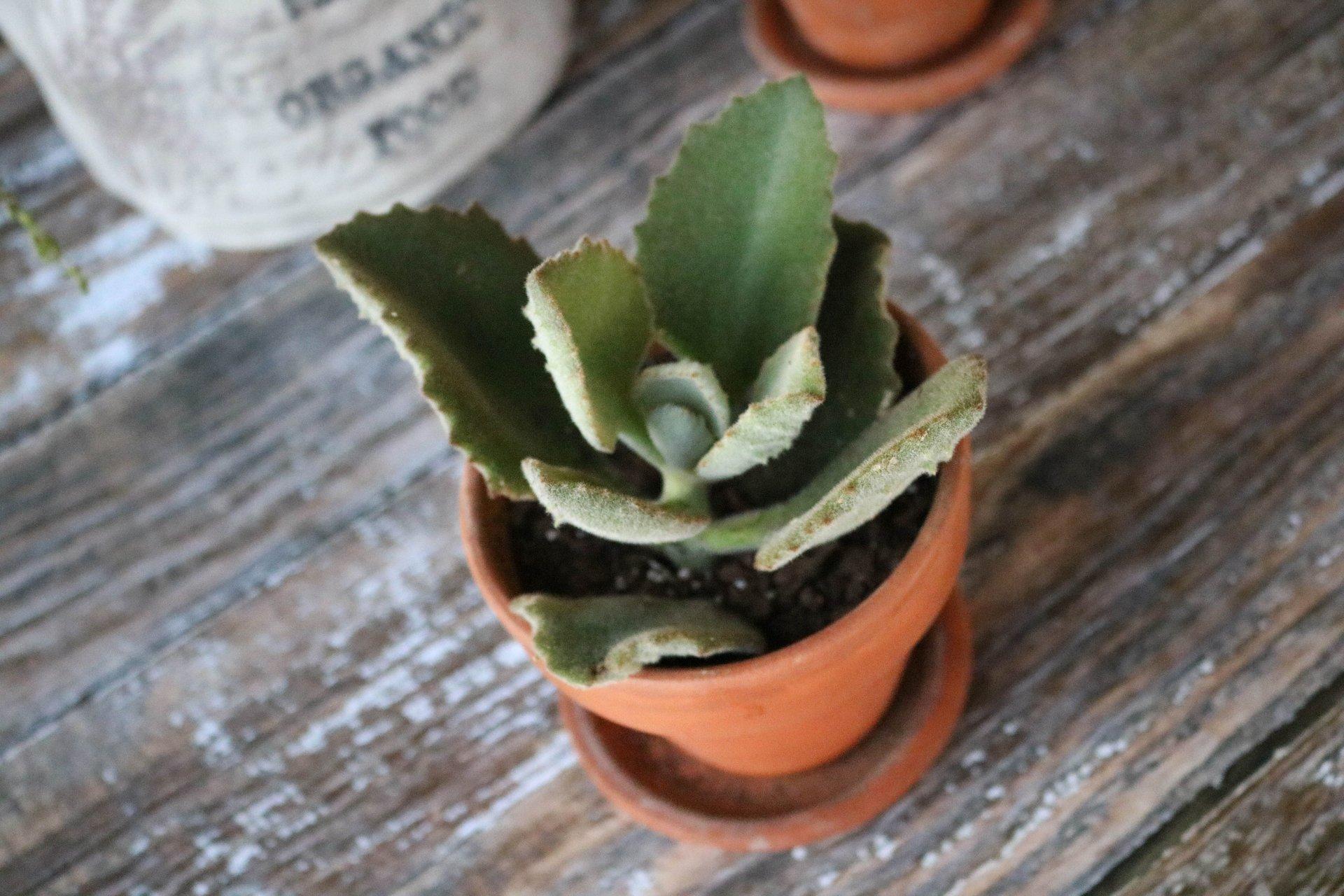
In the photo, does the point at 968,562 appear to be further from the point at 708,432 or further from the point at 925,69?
the point at 925,69

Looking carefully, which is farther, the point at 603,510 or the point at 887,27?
the point at 887,27

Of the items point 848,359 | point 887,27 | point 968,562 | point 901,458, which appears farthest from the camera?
point 887,27

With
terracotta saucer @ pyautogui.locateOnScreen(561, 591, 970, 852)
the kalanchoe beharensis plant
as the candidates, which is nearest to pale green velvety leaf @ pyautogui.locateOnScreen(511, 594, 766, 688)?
the kalanchoe beharensis plant

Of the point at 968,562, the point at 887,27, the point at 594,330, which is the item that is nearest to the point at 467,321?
the point at 594,330

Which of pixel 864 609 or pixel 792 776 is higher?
pixel 864 609

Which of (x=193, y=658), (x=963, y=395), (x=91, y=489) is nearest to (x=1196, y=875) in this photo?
(x=963, y=395)

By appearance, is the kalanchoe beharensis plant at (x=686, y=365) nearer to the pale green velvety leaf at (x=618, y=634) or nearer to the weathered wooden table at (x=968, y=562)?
the pale green velvety leaf at (x=618, y=634)

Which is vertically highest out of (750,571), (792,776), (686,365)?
(686,365)

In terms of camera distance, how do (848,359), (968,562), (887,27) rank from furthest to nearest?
(887,27) → (968,562) → (848,359)
